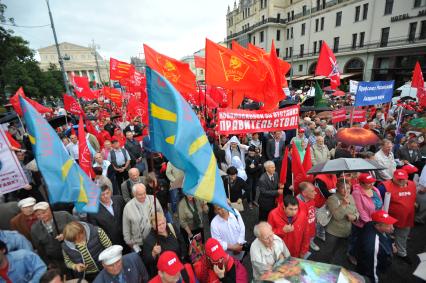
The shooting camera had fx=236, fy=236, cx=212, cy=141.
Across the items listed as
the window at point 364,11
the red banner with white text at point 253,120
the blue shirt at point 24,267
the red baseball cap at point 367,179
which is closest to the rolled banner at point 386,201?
the red baseball cap at point 367,179

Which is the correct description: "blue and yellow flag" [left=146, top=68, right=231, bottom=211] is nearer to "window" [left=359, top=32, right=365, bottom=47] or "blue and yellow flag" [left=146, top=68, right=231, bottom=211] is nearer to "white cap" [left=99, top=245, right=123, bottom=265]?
"white cap" [left=99, top=245, right=123, bottom=265]

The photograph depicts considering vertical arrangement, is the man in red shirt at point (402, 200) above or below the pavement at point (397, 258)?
above

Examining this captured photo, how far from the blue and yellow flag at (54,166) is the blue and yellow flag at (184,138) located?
3.68ft

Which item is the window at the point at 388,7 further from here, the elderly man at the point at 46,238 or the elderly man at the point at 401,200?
the elderly man at the point at 46,238

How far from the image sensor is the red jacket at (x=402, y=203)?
384 cm

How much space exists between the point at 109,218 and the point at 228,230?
1810 mm

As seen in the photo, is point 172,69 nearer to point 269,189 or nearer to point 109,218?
point 269,189

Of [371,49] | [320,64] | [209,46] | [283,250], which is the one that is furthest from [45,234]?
[371,49]

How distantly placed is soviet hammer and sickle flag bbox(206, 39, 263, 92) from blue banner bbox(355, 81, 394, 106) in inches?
125

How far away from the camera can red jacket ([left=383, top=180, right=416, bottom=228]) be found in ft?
12.6

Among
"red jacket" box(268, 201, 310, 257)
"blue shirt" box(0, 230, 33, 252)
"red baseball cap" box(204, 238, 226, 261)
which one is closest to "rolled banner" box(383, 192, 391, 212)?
"red jacket" box(268, 201, 310, 257)

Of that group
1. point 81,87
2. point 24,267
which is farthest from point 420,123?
point 81,87

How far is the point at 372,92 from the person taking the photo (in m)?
6.84

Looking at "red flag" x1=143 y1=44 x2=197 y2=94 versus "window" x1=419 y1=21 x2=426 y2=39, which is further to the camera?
"window" x1=419 y1=21 x2=426 y2=39
